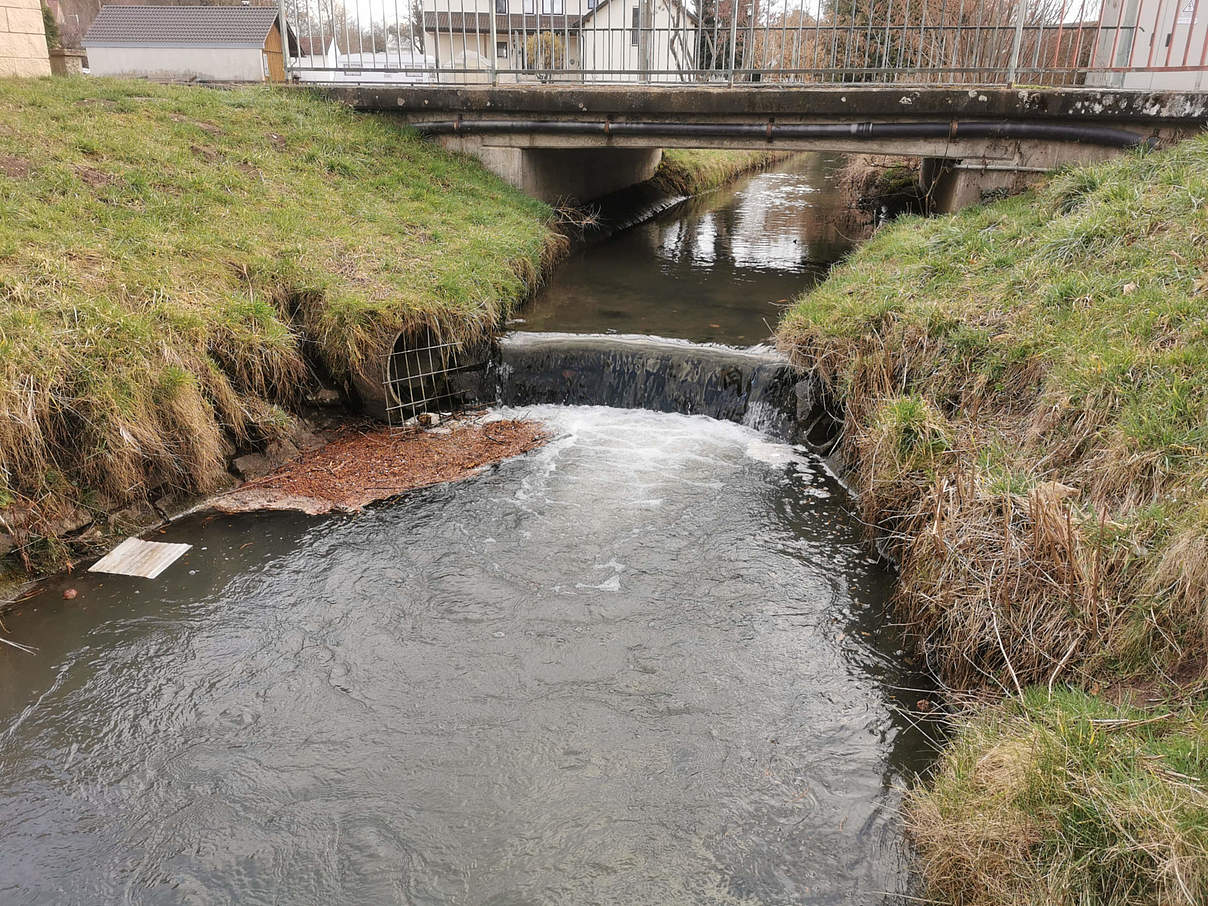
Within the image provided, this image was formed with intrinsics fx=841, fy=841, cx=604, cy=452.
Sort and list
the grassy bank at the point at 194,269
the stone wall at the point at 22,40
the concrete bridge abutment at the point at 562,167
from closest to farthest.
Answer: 1. the grassy bank at the point at 194,269
2. the stone wall at the point at 22,40
3. the concrete bridge abutment at the point at 562,167

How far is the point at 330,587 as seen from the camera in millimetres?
5695

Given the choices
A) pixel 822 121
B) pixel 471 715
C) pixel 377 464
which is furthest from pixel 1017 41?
pixel 471 715

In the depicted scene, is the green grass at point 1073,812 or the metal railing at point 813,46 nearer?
the green grass at point 1073,812

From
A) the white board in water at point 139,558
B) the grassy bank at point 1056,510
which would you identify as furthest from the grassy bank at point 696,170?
the white board in water at point 139,558

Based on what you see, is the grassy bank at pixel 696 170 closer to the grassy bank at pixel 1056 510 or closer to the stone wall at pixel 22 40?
the stone wall at pixel 22 40

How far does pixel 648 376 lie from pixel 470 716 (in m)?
5.16


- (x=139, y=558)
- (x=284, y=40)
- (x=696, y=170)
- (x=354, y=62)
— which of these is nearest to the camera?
(x=139, y=558)

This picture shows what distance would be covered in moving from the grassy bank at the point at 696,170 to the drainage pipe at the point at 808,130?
7.44 m

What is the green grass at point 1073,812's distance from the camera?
9.36 feet

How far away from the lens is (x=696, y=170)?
22.2 m

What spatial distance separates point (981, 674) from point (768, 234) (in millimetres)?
13432

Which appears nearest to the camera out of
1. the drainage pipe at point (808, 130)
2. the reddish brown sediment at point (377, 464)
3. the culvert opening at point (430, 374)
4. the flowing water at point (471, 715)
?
the flowing water at point (471, 715)

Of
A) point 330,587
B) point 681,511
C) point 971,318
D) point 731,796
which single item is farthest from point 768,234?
point 731,796

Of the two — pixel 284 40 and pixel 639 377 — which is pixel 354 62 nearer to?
pixel 284 40
